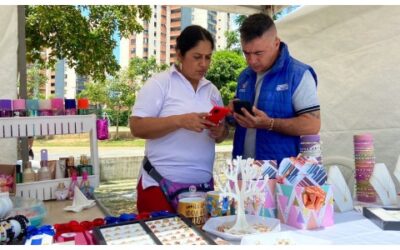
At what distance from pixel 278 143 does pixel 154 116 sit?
49 cm

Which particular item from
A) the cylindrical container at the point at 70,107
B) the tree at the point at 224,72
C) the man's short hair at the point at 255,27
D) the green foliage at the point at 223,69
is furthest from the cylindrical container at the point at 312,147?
the green foliage at the point at 223,69

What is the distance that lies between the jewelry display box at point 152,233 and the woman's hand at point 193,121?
15.3 inches

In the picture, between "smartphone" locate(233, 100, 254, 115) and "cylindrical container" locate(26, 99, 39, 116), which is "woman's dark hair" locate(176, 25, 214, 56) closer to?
"smartphone" locate(233, 100, 254, 115)

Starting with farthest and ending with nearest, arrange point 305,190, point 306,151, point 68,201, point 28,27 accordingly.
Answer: point 28,27 → point 68,201 → point 306,151 → point 305,190

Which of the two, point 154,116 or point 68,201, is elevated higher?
point 154,116

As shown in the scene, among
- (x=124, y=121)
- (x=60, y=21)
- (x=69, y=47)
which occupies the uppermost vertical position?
(x=60, y=21)

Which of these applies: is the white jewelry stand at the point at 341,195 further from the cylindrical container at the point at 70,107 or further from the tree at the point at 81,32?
the tree at the point at 81,32

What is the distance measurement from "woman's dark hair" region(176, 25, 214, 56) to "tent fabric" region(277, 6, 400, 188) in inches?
46.2

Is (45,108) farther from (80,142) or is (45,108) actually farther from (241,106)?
(80,142)

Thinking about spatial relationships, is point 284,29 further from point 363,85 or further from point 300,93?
point 300,93

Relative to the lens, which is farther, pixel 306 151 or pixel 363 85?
pixel 363 85

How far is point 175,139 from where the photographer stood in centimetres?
135

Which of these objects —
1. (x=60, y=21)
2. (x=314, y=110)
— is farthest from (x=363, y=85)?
(x=60, y=21)

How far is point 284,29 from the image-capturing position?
260 centimetres
